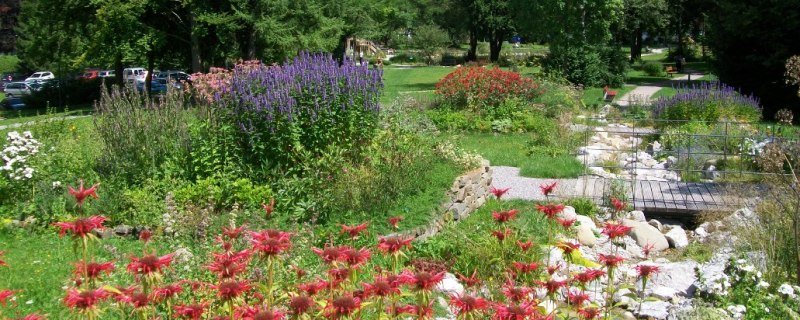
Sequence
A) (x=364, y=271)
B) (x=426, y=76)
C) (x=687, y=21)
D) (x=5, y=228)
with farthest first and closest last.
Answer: (x=687, y=21) < (x=426, y=76) < (x=5, y=228) < (x=364, y=271)

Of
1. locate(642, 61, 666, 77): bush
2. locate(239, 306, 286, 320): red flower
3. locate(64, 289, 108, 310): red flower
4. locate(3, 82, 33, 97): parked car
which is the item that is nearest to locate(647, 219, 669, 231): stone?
locate(239, 306, 286, 320): red flower

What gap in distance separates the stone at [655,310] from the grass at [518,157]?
5556mm

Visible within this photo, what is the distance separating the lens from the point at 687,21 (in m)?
48.8

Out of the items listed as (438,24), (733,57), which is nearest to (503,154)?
(733,57)

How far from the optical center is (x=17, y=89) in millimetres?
36156

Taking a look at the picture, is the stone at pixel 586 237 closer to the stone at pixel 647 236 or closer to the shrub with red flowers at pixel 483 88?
the stone at pixel 647 236

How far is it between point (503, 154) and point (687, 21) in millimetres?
40219

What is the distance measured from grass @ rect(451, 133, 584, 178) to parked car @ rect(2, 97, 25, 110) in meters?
25.8

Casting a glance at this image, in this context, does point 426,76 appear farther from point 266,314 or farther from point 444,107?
point 266,314

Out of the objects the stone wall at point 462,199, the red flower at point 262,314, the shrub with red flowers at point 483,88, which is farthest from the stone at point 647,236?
the shrub with red flowers at point 483,88

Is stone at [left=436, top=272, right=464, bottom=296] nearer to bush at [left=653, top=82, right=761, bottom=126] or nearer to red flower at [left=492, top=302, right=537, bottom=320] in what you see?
red flower at [left=492, top=302, right=537, bottom=320]

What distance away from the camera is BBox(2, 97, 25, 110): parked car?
33713mm

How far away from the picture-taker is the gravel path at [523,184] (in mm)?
10297

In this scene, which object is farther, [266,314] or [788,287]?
[788,287]
